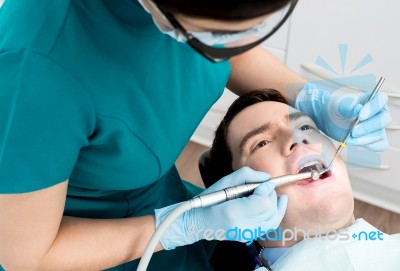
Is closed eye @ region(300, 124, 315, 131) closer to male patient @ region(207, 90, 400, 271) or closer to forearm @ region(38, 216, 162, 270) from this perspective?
male patient @ region(207, 90, 400, 271)

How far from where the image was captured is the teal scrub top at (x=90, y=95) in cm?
75

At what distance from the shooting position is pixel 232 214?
991mm

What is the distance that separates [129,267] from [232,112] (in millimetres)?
559

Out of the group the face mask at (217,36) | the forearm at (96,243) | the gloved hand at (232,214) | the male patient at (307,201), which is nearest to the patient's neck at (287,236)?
the male patient at (307,201)

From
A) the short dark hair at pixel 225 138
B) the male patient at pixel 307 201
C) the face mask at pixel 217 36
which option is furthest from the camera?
the short dark hair at pixel 225 138

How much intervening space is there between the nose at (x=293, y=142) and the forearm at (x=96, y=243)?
413 mm

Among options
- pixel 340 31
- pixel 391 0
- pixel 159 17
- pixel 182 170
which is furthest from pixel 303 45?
pixel 159 17

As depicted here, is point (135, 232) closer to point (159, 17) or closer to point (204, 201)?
point (204, 201)

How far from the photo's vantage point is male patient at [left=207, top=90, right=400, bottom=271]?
114cm

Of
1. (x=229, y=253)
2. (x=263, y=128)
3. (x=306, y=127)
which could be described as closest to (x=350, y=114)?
(x=306, y=127)

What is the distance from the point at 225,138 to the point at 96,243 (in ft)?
1.82

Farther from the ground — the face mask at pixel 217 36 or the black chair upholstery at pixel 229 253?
the face mask at pixel 217 36

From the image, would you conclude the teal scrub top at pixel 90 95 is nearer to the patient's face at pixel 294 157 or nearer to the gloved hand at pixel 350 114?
the patient's face at pixel 294 157

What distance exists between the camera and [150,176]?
1.03 m
